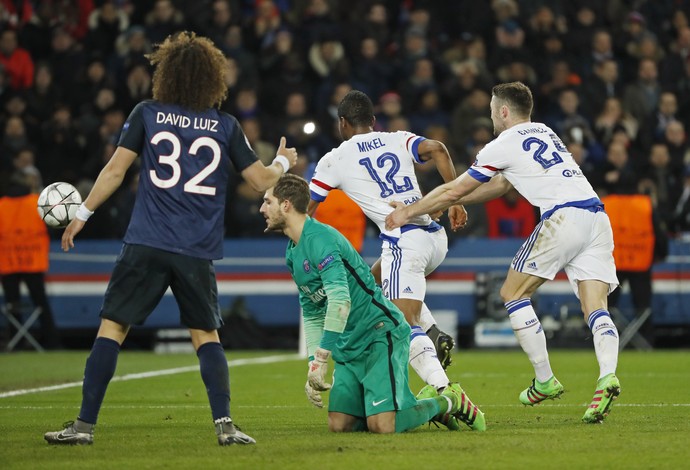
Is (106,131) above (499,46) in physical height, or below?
below

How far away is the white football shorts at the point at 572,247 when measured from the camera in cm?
919

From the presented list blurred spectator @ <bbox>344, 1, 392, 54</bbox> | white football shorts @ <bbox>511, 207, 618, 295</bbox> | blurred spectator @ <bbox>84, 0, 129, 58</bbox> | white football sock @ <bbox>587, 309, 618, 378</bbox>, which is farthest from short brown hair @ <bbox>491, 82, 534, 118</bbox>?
blurred spectator @ <bbox>84, 0, 129, 58</bbox>

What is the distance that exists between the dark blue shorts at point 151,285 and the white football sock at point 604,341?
2.96m

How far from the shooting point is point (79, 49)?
2173 centimetres

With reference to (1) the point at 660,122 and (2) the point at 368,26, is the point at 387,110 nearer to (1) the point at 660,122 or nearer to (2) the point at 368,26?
(2) the point at 368,26

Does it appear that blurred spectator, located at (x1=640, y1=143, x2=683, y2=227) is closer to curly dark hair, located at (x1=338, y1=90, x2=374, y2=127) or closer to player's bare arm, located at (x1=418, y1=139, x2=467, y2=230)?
player's bare arm, located at (x1=418, y1=139, x2=467, y2=230)

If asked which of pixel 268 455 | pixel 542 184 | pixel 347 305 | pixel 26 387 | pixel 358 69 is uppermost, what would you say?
pixel 358 69

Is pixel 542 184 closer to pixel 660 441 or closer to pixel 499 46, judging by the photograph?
pixel 660 441

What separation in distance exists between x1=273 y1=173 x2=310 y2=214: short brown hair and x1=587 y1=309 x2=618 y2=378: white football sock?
7.93 feet

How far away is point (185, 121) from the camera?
24.8 feet

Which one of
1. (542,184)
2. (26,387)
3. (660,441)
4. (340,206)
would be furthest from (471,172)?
(340,206)

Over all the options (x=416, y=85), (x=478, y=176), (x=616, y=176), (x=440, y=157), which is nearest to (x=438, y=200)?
(x=478, y=176)

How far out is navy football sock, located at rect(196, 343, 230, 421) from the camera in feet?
24.4

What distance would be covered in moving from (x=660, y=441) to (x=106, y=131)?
1387cm
